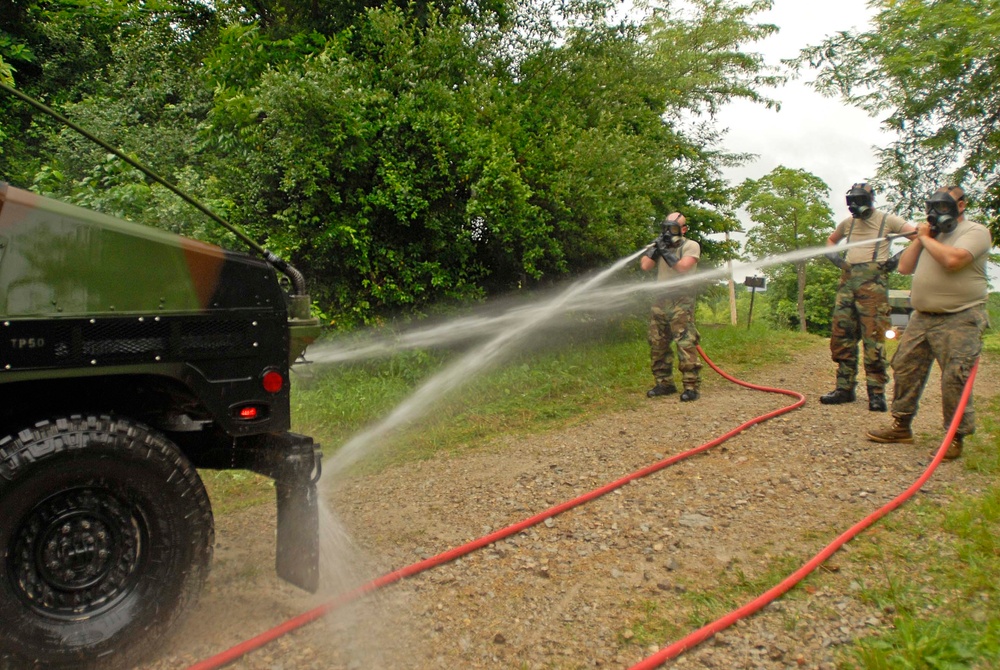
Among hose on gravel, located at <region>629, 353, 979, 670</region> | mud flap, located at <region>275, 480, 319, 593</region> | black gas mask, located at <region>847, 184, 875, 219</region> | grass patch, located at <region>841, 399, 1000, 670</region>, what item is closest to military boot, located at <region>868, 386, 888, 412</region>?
black gas mask, located at <region>847, 184, 875, 219</region>

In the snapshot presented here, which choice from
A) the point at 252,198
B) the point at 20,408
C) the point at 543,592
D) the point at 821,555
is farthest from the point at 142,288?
the point at 252,198

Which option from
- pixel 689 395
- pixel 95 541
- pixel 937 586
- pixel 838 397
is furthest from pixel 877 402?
pixel 95 541

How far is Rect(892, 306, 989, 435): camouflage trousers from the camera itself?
18.0 ft

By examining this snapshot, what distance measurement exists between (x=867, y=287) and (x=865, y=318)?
30cm

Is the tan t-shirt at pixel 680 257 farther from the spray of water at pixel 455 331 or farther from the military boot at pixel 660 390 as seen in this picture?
the military boot at pixel 660 390

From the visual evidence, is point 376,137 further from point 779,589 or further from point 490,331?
point 779,589

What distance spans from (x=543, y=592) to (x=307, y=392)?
214 inches

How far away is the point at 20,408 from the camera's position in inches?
114

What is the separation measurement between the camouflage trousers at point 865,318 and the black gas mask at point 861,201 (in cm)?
51

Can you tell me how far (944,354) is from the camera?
18.3 ft

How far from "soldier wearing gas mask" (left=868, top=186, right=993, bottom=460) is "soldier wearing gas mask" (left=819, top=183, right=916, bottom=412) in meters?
1.19

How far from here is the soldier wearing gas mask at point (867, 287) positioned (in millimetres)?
6949

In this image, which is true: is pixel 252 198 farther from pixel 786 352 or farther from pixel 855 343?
pixel 786 352

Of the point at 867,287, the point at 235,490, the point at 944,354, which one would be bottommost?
the point at 235,490
